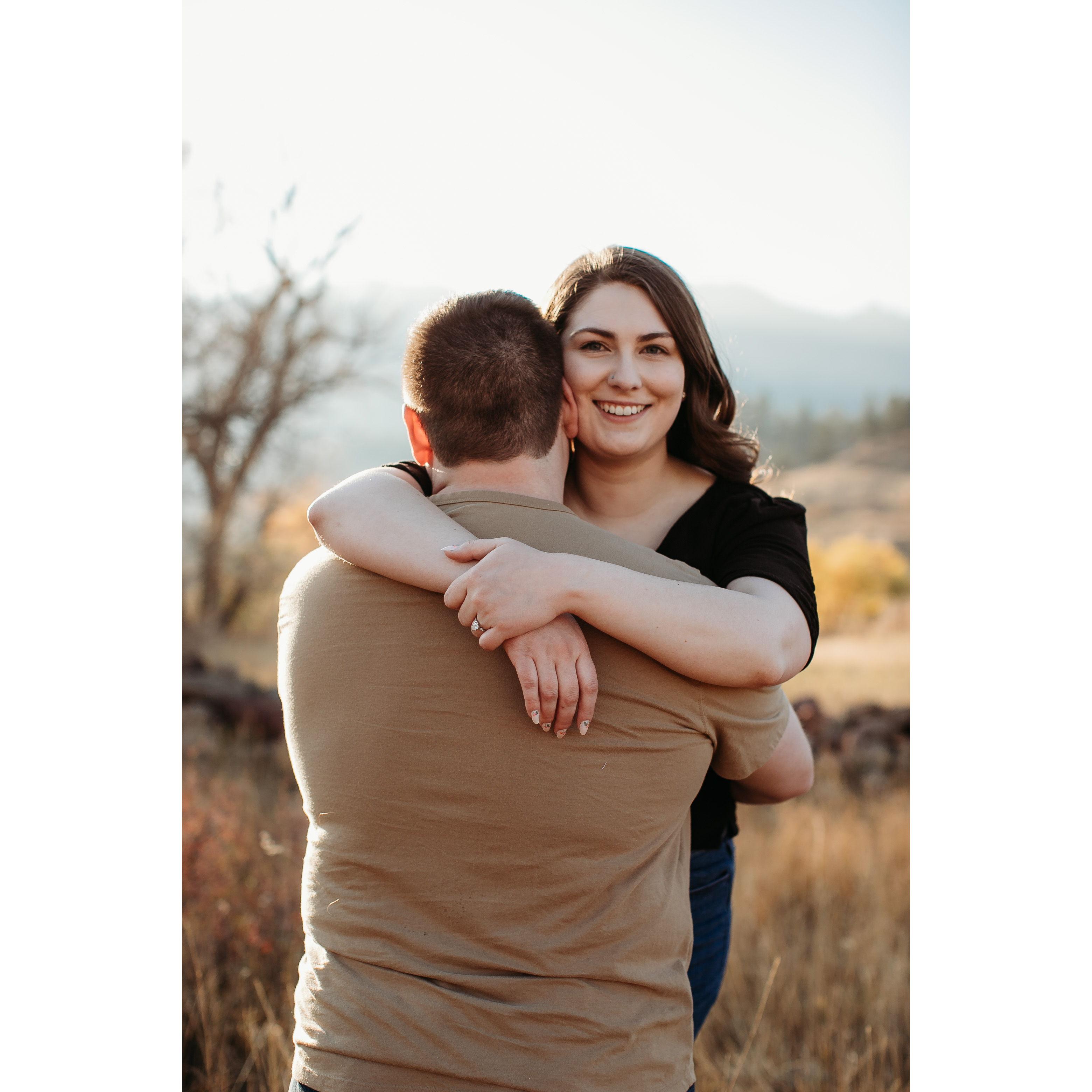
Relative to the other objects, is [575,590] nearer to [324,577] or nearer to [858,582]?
[324,577]

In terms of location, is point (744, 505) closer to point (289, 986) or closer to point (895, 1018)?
point (289, 986)

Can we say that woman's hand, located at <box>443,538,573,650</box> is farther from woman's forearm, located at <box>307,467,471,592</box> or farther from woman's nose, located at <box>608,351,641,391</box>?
woman's nose, located at <box>608,351,641,391</box>

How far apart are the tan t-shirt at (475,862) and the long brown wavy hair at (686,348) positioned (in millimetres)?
1115

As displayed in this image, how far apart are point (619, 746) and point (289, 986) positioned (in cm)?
279

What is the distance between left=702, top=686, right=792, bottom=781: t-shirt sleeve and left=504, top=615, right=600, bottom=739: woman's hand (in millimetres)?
214

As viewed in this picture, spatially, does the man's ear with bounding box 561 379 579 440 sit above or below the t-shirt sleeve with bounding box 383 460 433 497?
above

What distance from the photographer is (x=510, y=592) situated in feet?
4.24

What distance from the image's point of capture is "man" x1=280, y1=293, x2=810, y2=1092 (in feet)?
4.25

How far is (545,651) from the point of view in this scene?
1.31 m

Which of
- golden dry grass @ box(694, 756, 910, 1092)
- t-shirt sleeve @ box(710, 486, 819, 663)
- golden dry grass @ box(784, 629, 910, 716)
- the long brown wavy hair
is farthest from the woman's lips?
golden dry grass @ box(784, 629, 910, 716)

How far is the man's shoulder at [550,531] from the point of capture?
143cm

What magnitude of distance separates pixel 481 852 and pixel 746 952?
361 cm

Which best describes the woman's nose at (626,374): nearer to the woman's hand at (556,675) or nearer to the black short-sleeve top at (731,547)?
the black short-sleeve top at (731,547)

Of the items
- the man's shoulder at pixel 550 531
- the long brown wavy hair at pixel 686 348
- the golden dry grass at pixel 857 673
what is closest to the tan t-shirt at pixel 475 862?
the man's shoulder at pixel 550 531
